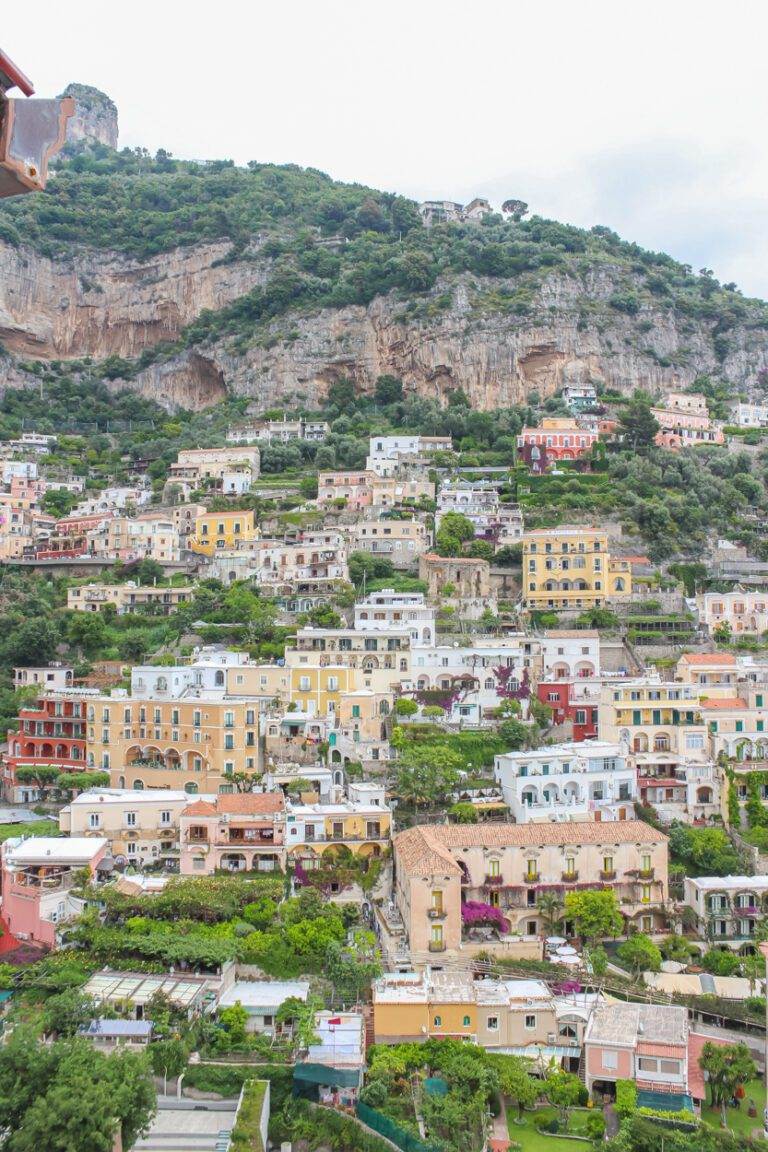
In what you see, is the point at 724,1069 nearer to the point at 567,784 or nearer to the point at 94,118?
the point at 567,784

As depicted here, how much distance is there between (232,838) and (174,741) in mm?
7105

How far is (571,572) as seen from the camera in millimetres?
52875

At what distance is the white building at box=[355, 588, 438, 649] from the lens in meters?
45.3

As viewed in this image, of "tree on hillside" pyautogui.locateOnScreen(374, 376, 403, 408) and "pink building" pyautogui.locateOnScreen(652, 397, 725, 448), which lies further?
"tree on hillside" pyautogui.locateOnScreen(374, 376, 403, 408)

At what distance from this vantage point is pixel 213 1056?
23.6m

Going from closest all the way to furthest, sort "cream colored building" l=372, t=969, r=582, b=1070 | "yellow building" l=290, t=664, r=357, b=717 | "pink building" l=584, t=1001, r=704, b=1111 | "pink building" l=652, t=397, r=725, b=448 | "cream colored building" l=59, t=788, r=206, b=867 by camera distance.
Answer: "pink building" l=584, t=1001, r=704, b=1111 → "cream colored building" l=372, t=969, r=582, b=1070 → "cream colored building" l=59, t=788, r=206, b=867 → "yellow building" l=290, t=664, r=357, b=717 → "pink building" l=652, t=397, r=725, b=448

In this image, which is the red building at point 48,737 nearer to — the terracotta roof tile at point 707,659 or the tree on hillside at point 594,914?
the tree on hillside at point 594,914

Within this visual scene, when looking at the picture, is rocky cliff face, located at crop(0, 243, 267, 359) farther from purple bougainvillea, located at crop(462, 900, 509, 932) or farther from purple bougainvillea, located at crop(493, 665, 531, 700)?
purple bougainvillea, located at crop(462, 900, 509, 932)

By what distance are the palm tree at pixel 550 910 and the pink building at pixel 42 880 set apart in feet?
41.1

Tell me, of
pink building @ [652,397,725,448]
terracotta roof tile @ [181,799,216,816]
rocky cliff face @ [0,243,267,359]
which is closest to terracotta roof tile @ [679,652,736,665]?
terracotta roof tile @ [181,799,216,816]

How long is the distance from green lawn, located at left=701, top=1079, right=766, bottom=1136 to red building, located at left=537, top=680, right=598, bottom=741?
17550 millimetres

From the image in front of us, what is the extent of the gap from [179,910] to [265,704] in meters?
12.9

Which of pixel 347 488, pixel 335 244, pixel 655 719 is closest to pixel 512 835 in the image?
pixel 655 719

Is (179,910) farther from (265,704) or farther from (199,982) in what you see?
(265,704)
